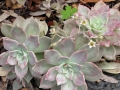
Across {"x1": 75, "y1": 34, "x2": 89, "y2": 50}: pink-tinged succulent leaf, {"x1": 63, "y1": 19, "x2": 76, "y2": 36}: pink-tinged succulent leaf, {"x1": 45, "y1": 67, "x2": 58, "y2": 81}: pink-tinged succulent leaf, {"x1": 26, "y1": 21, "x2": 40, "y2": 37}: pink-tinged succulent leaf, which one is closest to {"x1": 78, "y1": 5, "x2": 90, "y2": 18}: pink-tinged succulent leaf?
{"x1": 63, "y1": 19, "x2": 76, "y2": 36}: pink-tinged succulent leaf

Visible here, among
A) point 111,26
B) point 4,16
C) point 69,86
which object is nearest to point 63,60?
point 69,86

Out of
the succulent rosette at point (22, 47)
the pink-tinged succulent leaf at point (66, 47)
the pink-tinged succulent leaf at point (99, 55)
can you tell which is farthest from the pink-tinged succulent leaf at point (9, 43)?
the pink-tinged succulent leaf at point (99, 55)

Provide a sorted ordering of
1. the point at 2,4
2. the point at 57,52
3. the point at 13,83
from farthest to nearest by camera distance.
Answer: the point at 2,4 → the point at 13,83 → the point at 57,52

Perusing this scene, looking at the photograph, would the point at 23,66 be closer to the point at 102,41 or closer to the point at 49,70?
the point at 49,70

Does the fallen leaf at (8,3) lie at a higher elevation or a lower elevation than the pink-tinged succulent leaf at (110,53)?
higher

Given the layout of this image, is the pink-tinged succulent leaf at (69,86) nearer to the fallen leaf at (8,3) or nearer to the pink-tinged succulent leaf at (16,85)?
the pink-tinged succulent leaf at (16,85)

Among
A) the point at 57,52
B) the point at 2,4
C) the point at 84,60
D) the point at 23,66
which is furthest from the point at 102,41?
the point at 2,4
